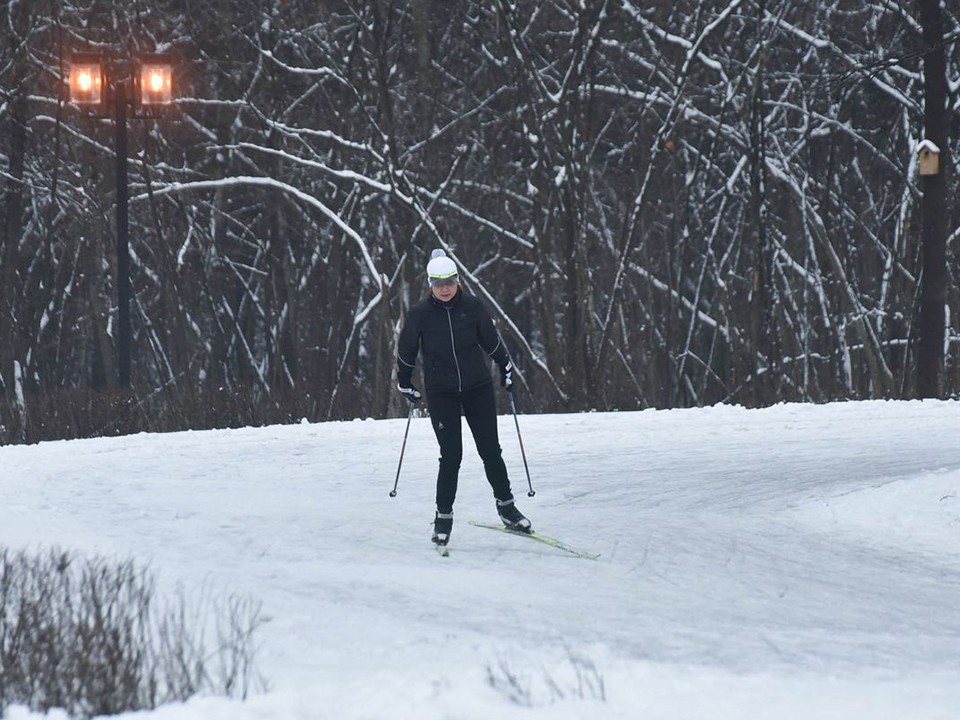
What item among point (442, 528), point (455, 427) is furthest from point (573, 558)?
point (455, 427)

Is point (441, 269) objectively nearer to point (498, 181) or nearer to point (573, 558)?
point (573, 558)

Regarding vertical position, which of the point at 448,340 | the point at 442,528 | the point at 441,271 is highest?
the point at 441,271

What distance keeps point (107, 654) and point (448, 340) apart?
4.66m

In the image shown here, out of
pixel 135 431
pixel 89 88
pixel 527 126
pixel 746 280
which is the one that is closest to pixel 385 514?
pixel 135 431

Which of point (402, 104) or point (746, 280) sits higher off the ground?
point (402, 104)

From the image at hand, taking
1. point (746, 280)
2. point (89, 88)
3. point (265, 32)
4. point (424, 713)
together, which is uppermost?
point (265, 32)

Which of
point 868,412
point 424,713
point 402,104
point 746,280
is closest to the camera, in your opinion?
point 424,713

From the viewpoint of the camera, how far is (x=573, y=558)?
36.1 feet

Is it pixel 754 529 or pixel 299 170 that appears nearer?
pixel 754 529

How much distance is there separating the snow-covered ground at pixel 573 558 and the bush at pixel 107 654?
0.19 meters

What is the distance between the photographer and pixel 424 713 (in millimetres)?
6703

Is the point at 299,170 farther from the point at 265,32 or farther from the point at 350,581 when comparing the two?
the point at 350,581

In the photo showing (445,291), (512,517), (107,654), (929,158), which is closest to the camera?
(107,654)

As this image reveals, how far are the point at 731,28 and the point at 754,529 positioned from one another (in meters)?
22.7
